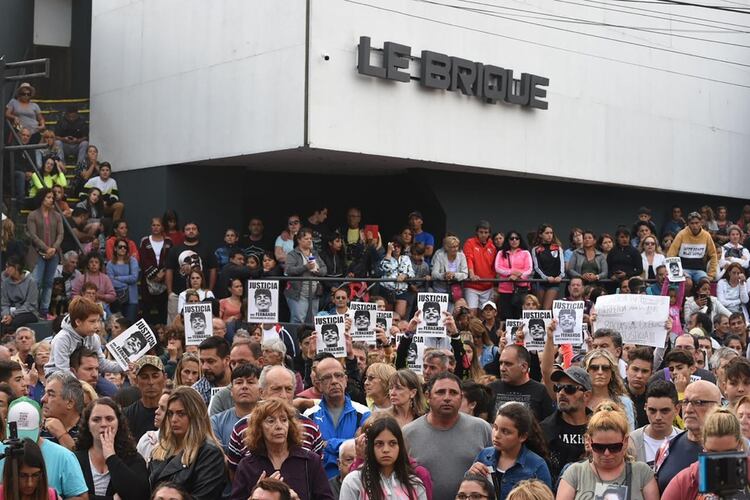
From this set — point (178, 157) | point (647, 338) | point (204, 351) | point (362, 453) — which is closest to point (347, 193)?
point (178, 157)

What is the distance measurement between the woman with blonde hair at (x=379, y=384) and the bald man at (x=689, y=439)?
2.63 m

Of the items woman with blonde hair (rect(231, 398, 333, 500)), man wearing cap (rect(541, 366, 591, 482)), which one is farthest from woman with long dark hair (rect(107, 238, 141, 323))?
woman with blonde hair (rect(231, 398, 333, 500))

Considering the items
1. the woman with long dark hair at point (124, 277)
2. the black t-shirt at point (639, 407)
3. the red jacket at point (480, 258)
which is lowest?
the black t-shirt at point (639, 407)

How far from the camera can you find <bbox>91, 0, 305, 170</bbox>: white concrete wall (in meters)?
20.6

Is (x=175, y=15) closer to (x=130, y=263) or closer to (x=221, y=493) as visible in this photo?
(x=130, y=263)

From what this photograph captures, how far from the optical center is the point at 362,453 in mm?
8703

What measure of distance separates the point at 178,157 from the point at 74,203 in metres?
1.92

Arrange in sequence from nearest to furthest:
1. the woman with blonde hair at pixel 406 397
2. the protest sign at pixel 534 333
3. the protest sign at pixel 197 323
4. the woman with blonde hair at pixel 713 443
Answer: the woman with blonde hair at pixel 713 443 < the woman with blonde hair at pixel 406 397 < the protest sign at pixel 534 333 < the protest sign at pixel 197 323

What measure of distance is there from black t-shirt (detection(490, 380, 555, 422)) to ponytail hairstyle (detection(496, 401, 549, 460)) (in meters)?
1.26

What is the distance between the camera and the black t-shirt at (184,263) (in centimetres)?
2000

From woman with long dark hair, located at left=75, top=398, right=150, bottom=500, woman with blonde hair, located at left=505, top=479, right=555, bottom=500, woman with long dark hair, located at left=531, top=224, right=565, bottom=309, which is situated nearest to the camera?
woman with blonde hair, located at left=505, top=479, right=555, bottom=500

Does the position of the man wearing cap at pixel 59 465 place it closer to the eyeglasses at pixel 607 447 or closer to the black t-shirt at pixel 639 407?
the eyeglasses at pixel 607 447

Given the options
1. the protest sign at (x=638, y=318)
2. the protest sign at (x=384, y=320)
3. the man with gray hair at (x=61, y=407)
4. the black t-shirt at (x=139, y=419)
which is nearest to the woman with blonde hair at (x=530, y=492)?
the man with gray hair at (x=61, y=407)

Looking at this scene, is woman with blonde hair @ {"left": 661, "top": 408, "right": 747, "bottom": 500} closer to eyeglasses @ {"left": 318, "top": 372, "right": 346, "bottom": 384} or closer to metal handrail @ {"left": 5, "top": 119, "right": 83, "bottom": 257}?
eyeglasses @ {"left": 318, "top": 372, "right": 346, "bottom": 384}
